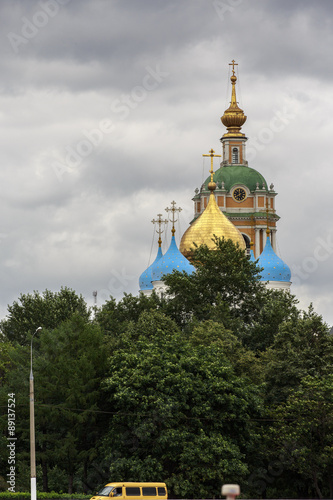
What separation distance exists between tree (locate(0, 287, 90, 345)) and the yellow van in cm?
3336

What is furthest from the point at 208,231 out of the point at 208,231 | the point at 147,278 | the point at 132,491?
the point at 132,491

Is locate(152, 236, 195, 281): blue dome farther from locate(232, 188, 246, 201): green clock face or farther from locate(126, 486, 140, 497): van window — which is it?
locate(126, 486, 140, 497): van window

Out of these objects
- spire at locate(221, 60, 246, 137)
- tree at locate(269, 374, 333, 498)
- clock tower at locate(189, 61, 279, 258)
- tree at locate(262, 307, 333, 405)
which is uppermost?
spire at locate(221, 60, 246, 137)

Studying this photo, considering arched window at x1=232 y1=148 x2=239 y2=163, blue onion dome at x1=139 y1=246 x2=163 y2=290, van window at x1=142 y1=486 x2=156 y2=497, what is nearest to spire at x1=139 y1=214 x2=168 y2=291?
blue onion dome at x1=139 y1=246 x2=163 y2=290

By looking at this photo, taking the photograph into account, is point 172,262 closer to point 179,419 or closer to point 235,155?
point 235,155

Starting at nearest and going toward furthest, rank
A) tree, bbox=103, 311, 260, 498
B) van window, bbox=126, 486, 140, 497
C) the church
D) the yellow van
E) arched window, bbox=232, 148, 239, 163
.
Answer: the yellow van
van window, bbox=126, 486, 140, 497
tree, bbox=103, 311, 260, 498
the church
arched window, bbox=232, 148, 239, 163

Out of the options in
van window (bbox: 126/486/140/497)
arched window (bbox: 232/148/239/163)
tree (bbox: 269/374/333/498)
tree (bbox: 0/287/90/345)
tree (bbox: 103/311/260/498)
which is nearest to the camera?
van window (bbox: 126/486/140/497)

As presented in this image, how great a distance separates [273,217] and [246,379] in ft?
244

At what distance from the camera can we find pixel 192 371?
42969 mm

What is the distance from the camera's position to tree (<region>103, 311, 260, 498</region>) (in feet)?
128

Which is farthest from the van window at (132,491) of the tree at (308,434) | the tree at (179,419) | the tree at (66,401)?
the tree at (308,434)

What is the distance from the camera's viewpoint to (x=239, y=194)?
11931 centimetres

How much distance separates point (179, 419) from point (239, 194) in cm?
8046

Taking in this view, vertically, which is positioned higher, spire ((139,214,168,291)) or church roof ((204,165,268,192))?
church roof ((204,165,268,192))
